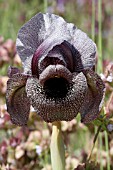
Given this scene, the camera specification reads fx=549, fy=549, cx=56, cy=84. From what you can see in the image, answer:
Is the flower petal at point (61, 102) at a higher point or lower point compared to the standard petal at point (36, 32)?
lower

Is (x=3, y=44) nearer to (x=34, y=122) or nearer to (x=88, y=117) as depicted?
(x=34, y=122)

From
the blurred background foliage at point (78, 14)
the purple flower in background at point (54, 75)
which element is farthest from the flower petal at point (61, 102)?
the blurred background foliage at point (78, 14)

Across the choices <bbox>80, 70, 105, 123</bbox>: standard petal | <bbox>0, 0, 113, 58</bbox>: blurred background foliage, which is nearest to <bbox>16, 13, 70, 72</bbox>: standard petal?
<bbox>80, 70, 105, 123</bbox>: standard petal

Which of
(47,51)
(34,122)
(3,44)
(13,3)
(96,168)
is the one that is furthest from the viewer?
(13,3)

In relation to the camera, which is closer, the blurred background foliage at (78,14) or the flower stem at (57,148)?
the flower stem at (57,148)

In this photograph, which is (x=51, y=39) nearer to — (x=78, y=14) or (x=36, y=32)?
(x=36, y=32)

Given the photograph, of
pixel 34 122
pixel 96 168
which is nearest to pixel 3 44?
pixel 34 122

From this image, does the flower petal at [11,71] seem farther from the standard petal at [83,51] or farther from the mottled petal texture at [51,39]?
the standard petal at [83,51]
